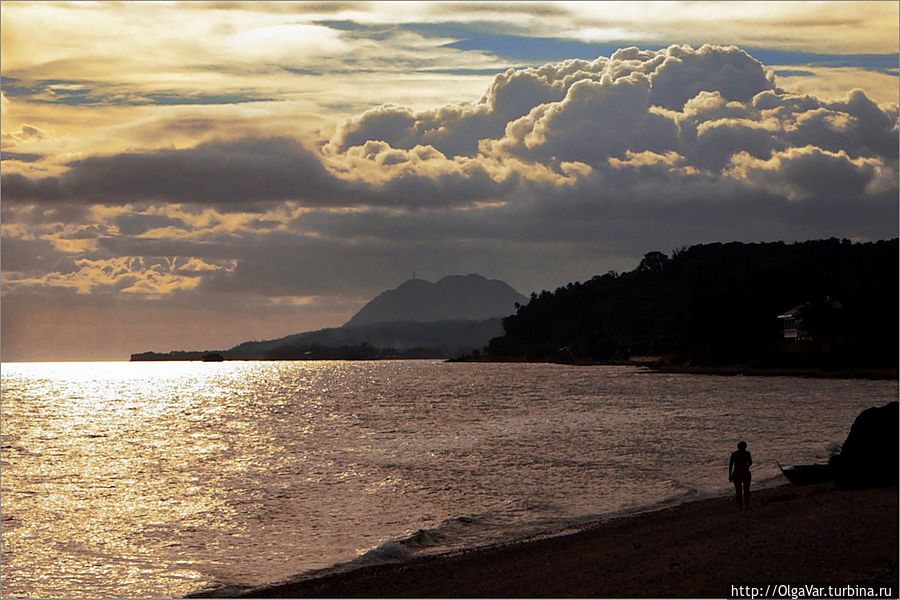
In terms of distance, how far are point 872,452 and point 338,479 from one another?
26.9 meters

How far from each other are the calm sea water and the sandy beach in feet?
12.9

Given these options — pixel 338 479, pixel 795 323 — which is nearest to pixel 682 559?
pixel 338 479

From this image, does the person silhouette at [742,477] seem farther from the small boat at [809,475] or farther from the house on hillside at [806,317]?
the house on hillside at [806,317]

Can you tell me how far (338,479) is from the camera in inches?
2023

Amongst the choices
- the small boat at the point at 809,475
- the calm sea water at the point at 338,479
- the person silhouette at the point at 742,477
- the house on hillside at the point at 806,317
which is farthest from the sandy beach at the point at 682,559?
the house on hillside at the point at 806,317

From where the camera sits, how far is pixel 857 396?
101 metres

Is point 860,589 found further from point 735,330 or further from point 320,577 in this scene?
point 735,330

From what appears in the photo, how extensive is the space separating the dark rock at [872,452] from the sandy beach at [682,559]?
2.84 ft

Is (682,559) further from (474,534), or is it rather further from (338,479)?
(338,479)

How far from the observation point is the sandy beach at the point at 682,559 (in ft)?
68.7

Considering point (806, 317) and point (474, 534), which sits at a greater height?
point (806, 317)

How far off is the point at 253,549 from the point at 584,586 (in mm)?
15165

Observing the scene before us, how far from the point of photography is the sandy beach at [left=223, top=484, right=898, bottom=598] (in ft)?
68.7

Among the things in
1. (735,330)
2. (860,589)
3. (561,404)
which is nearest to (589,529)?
(860,589)
